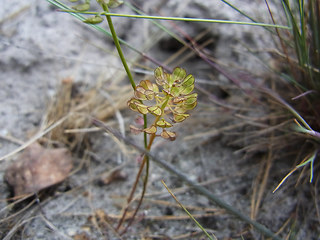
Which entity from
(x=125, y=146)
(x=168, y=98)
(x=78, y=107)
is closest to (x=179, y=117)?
(x=168, y=98)

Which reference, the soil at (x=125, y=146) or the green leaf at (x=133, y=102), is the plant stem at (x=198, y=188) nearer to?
the green leaf at (x=133, y=102)

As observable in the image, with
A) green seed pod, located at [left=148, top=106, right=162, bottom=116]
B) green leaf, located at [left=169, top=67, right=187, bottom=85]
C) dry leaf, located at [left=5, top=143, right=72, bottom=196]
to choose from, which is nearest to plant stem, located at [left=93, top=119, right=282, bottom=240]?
green seed pod, located at [left=148, top=106, right=162, bottom=116]

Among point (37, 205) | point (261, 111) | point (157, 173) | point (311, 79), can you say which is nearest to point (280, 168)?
point (261, 111)

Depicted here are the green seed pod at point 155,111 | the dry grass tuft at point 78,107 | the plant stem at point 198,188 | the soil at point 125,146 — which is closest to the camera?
the plant stem at point 198,188

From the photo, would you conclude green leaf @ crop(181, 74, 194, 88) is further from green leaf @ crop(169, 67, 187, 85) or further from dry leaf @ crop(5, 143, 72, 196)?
dry leaf @ crop(5, 143, 72, 196)

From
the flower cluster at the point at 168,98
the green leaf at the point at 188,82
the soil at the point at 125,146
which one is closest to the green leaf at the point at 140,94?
the flower cluster at the point at 168,98

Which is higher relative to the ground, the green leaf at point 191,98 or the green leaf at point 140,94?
the green leaf at point 140,94

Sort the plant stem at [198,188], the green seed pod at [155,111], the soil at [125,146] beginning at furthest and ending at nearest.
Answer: the soil at [125,146] → the green seed pod at [155,111] → the plant stem at [198,188]
